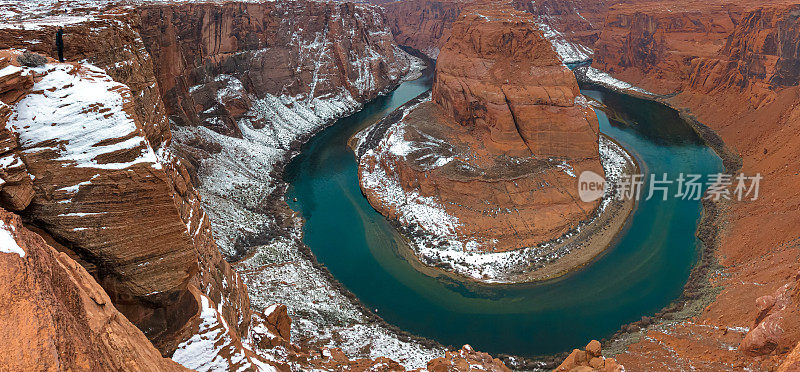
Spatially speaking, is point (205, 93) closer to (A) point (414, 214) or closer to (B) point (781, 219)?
(A) point (414, 214)

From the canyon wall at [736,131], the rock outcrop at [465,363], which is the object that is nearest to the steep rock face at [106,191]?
the rock outcrop at [465,363]

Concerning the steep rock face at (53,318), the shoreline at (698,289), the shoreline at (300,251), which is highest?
the steep rock face at (53,318)

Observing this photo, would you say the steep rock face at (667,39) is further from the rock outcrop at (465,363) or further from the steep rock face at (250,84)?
the rock outcrop at (465,363)

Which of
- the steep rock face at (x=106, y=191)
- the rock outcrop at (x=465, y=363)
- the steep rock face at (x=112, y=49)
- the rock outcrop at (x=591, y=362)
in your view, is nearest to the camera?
the steep rock face at (x=106, y=191)

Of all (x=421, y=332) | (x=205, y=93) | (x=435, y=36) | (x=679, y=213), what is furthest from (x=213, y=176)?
(x=435, y=36)

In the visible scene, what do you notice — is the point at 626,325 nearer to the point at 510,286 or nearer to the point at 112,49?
the point at 510,286

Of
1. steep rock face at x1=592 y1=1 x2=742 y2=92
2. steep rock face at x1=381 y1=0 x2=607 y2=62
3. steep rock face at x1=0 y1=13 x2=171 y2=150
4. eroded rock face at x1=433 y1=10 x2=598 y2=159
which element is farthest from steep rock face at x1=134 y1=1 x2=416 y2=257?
steep rock face at x1=592 y1=1 x2=742 y2=92
